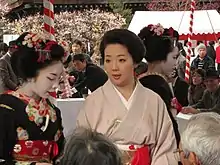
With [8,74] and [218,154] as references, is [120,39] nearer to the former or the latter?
[218,154]

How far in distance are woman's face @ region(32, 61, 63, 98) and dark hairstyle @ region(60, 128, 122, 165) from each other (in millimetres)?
798

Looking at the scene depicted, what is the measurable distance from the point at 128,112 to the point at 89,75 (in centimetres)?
287

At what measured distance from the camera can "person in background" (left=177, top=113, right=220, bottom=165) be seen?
1607 mm

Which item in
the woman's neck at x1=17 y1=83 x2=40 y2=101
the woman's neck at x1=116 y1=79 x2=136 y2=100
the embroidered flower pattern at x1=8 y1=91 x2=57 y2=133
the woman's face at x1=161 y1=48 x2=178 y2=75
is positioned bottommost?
the embroidered flower pattern at x1=8 y1=91 x2=57 y2=133

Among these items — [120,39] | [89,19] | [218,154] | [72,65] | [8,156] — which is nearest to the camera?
[218,154]

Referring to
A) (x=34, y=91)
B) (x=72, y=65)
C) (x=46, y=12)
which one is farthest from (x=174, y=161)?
(x=72, y=65)

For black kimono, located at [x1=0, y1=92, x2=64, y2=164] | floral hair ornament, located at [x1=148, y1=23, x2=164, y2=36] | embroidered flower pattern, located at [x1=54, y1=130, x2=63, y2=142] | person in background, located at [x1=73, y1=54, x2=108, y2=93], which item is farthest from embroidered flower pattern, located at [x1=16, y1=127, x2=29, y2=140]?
person in background, located at [x1=73, y1=54, x2=108, y2=93]

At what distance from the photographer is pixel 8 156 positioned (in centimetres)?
225

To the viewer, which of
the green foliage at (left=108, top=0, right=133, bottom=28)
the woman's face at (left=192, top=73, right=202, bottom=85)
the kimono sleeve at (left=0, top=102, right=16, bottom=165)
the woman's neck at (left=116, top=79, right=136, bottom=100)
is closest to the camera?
the kimono sleeve at (left=0, top=102, right=16, bottom=165)

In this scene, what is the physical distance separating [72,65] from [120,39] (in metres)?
3.22

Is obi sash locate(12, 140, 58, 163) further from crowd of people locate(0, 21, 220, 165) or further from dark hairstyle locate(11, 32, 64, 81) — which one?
dark hairstyle locate(11, 32, 64, 81)

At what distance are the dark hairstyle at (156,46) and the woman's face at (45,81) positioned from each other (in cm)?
81

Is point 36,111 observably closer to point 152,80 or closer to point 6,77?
point 152,80

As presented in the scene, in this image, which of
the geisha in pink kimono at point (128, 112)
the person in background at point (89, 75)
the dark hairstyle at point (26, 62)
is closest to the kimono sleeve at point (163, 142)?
the geisha in pink kimono at point (128, 112)
